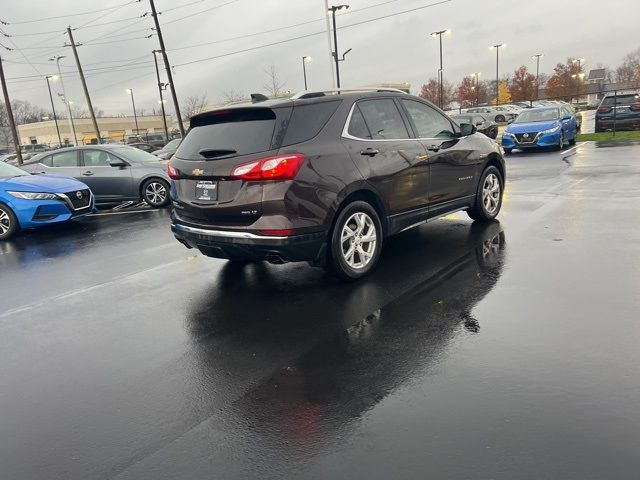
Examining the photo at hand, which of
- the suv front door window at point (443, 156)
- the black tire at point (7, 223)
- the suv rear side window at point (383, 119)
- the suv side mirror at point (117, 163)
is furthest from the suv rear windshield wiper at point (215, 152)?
the suv side mirror at point (117, 163)

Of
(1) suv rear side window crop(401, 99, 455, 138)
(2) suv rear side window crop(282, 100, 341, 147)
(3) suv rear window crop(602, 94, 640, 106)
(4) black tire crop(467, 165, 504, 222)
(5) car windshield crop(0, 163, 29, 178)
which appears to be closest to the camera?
(2) suv rear side window crop(282, 100, 341, 147)

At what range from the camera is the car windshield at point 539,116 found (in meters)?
18.3

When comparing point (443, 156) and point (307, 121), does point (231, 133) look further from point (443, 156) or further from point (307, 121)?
point (443, 156)

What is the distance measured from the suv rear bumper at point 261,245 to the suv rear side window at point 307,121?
890 millimetres

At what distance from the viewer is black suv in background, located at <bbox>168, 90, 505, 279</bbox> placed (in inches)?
186

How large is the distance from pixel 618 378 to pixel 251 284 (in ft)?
11.5

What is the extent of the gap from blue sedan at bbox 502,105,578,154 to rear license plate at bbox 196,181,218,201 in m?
Answer: 15.0

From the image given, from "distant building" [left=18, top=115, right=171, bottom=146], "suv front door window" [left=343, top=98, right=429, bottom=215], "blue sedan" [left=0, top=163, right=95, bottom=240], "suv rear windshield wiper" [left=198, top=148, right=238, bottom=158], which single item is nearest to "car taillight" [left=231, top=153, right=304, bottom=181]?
"suv rear windshield wiper" [left=198, top=148, right=238, bottom=158]

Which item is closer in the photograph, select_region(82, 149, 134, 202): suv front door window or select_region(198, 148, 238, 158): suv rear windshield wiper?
select_region(198, 148, 238, 158): suv rear windshield wiper

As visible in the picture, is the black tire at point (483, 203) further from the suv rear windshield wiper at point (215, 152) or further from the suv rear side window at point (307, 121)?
the suv rear windshield wiper at point (215, 152)

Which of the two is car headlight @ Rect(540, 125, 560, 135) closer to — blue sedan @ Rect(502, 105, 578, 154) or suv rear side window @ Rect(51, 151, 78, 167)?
blue sedan @ Rect(502, 105, 578, 154)

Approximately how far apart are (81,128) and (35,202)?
99.4 m

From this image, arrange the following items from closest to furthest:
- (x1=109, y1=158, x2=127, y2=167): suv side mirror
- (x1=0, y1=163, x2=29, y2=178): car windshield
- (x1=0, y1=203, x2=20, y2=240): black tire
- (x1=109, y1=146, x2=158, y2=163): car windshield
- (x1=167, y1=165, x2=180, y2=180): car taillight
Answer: (x1=167, y1=165, x2=180, y2=180): car taillight → (x1=0, y1=203, x2=20, y2=240): black tire → (x1=0, y1=163, x2=29, y2=178): car windshield → (x1=109, y1=158, x2=127, y2=167): suv side mirror → (x1=109, y1=146, x2=158, y2=163): car windshield

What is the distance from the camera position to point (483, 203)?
7.34m
